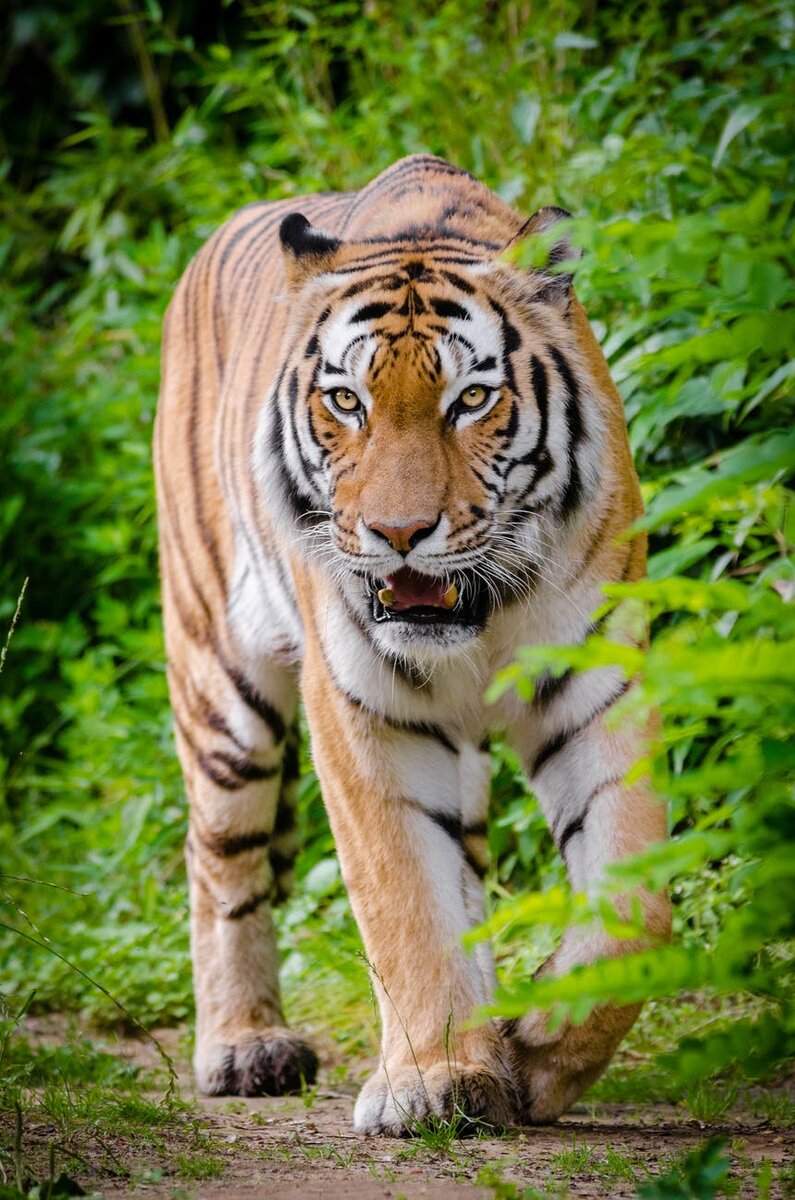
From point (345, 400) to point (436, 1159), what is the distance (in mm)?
1281

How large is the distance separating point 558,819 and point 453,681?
1.02 feet

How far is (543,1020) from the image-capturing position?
8.50ft

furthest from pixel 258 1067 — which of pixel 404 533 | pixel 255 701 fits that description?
pixel 404 533

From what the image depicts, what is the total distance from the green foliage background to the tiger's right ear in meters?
0.51

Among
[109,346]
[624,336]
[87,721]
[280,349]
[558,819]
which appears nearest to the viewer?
[558,819]

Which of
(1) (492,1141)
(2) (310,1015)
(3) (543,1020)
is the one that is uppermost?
(2) (310,1015)

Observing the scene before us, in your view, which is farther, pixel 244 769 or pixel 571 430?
pixel 244 769

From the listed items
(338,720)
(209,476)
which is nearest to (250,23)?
(209,476)

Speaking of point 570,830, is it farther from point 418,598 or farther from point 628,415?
point 628,415

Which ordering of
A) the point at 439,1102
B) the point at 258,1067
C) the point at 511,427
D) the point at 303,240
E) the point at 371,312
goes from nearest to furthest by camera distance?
1. the point at 439,1102
2. the point at 511,427
3. the point at 371,312
4. the point at 303,240
5. the point at 258,1067

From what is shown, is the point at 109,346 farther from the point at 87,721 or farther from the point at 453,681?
the point at 453,681

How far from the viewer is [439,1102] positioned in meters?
2.48

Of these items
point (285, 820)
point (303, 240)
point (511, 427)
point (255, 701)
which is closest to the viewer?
point (511, 427)

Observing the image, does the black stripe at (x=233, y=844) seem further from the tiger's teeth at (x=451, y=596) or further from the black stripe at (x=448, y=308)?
the black stripe at (x=448, y=308)
